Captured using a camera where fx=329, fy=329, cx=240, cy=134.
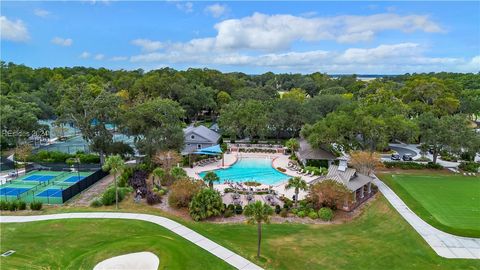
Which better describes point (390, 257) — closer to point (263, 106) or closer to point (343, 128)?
point (343, 128)

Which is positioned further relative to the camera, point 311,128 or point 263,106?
point 263,106

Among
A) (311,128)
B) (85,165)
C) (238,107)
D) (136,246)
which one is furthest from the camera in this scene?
(238,107)

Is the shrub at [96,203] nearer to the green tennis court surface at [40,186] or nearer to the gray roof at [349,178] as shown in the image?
the green tennis court surface at [40,186]

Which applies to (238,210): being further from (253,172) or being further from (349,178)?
(253,172)

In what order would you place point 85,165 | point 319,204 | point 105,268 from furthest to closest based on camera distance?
1. point 85,165
2. point 319,204
3. point 105,268

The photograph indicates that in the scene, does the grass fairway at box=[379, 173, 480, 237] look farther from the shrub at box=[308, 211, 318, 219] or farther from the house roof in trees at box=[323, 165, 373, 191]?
the shrub at box=[308, 211, 318, 219]

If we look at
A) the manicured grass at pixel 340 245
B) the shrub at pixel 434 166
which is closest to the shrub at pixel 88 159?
the manicured grass at pixel 340 245

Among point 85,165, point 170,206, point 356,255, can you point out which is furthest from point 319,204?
point 85,165

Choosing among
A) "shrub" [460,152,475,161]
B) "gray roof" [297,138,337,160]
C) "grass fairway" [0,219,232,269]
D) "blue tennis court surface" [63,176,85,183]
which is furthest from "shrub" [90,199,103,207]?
"shrub" [460,152,475,161]
